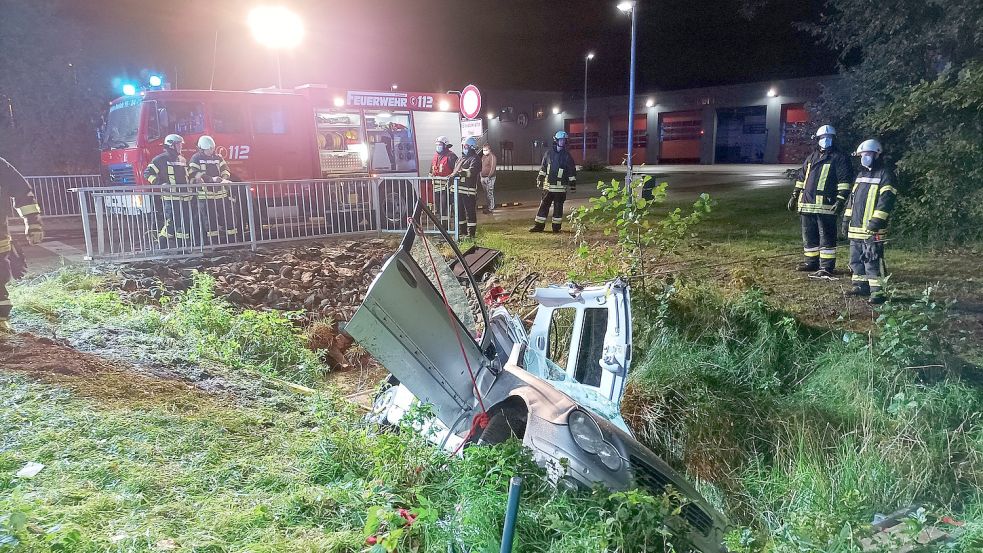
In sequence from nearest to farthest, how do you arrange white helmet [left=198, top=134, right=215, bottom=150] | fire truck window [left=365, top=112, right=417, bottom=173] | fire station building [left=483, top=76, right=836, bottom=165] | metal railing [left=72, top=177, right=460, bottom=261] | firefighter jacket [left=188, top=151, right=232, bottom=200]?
metal railing [left=72, top=177, right=460, bottom=261] → firefighter jacket [left=188, top=151, right=232, bottom=200] → white helmet [left=198, top=134, right=215, bottom=150] → fire truck window [left=365, top=112, right=417, bottom=173] → fire station building [left=483, top=76, right=836, bottom=165]

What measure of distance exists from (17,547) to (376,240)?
7.95 metres

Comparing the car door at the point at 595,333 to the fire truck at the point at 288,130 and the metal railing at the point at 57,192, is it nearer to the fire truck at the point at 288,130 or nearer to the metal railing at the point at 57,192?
the fire truck at the point at 288,130

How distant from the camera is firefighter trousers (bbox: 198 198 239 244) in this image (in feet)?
28.6

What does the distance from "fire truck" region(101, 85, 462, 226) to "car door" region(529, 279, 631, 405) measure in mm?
6349

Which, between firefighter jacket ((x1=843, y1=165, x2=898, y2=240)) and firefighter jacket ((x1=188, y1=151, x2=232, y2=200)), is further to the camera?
firefighter jacket ((x1=188, y1=151, x2=232, y2=200))

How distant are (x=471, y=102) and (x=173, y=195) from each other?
598cm

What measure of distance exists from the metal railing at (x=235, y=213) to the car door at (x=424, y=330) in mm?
4093

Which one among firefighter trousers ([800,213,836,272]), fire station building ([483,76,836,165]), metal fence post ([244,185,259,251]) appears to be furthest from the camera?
fire station building ([483,76,836,165])

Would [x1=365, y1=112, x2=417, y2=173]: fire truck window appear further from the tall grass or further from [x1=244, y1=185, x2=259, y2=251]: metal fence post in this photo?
the tall grass

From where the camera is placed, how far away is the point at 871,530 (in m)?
2.90

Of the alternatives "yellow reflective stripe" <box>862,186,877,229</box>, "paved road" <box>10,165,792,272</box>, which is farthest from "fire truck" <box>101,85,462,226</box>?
"yellow reflective stripe" <box>862,186,877,229</box>

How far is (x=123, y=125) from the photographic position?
11.0 meters

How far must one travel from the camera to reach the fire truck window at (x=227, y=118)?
36.2 feet

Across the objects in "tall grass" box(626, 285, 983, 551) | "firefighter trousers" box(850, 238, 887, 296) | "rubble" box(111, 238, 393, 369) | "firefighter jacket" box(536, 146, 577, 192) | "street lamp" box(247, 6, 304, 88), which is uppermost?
"street lamp" box(247, 6, 304, 88)
